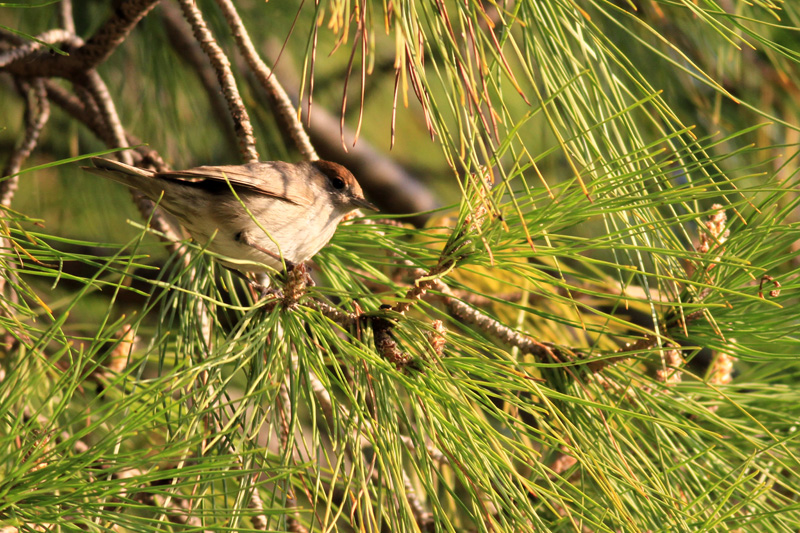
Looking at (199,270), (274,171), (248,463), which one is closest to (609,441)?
(248,463)

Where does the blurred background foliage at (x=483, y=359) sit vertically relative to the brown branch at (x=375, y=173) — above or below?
above

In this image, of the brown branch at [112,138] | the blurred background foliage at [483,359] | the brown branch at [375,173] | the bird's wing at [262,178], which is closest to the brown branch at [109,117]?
the brown branch at [112,138]

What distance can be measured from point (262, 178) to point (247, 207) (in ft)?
0.39

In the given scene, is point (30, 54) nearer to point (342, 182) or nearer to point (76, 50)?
point (76, 50)

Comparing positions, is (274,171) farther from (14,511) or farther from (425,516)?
(14,511)

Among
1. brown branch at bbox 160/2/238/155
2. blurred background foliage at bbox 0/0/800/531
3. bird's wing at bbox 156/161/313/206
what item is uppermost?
blurred background foliage at bbox 0/0/800/531

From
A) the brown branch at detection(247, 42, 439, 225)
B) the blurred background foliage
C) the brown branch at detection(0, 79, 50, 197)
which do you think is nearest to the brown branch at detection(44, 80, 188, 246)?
the brown branch at detection(0, 79, 50, 197)

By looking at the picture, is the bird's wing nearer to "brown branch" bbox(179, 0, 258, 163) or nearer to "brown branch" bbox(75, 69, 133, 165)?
"brown branch" bbox(179, 0, 258, 163)

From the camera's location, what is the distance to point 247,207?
1.77 meters

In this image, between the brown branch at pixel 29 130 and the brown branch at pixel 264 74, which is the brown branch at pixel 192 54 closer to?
the brown branch at pixel 29 130

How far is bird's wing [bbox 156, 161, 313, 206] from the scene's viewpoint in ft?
5.73

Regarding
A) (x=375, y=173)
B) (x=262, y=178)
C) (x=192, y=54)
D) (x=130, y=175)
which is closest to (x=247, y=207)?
(x=262, y=178)

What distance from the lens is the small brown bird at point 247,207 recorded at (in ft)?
5.87

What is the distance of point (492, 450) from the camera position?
1.13 metres
